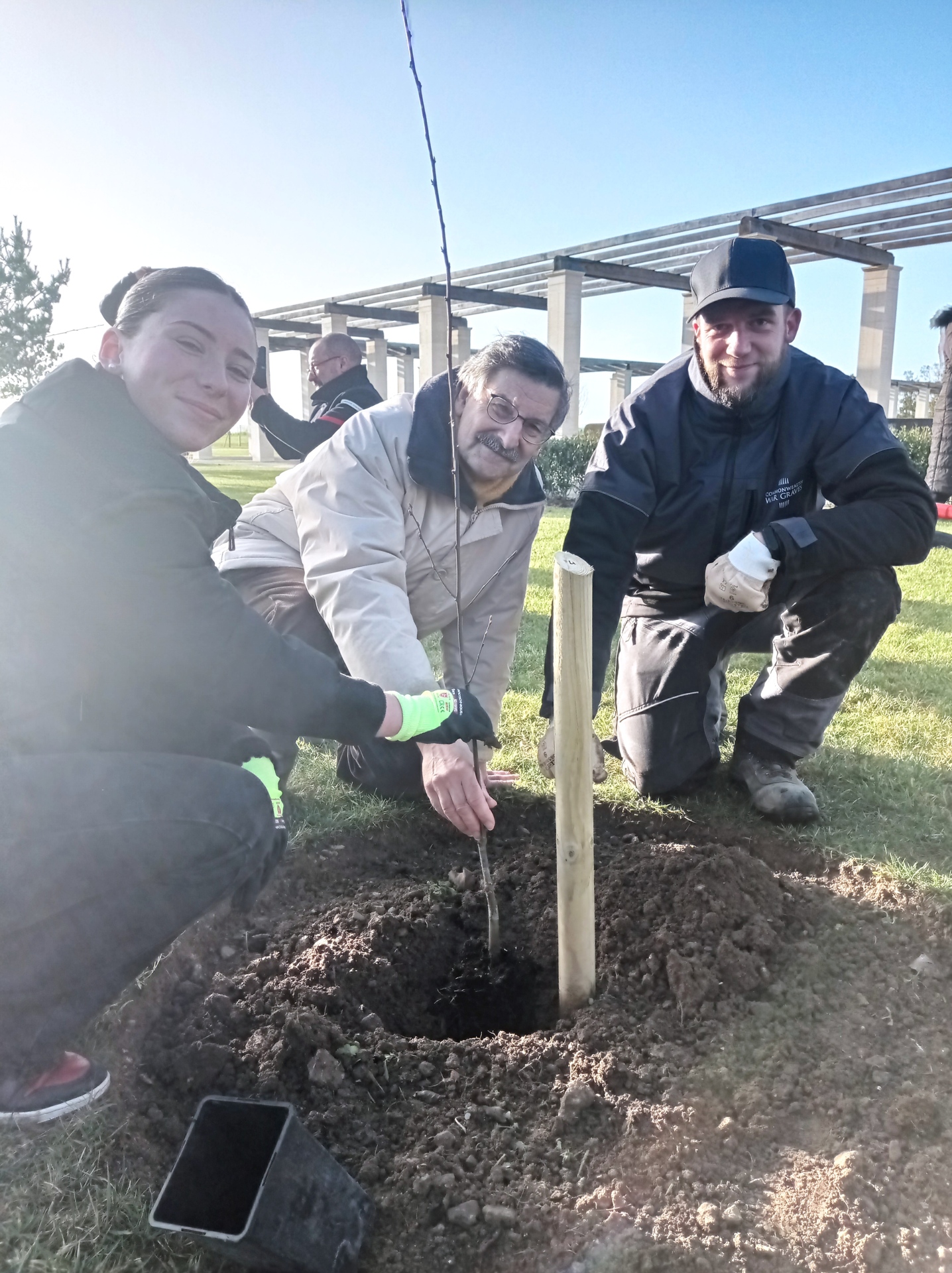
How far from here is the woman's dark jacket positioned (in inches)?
57.7

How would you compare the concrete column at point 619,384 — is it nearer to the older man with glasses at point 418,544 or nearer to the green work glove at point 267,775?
the older man with glasses at point 418,544

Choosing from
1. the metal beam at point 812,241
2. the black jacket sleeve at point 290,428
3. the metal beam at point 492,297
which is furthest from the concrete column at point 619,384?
the black jacket sleeve at point 290,428

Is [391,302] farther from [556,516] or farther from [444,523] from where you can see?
[444,523]

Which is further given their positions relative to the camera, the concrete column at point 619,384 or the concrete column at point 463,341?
the concrete column at point 619,384

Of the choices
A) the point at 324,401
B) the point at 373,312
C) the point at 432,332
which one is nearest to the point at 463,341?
the point at 432,332

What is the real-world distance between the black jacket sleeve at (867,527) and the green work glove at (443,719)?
1.29 metres

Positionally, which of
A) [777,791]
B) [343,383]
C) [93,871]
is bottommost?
[777,791]

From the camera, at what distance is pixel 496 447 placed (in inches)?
93.8

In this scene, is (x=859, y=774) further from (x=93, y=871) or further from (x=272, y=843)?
(x=93, y=871)

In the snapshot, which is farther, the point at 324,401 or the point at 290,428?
the point at 324,401

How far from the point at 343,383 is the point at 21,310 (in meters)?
28.1

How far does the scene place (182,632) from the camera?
1.55 meters

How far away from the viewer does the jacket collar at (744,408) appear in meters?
2.73

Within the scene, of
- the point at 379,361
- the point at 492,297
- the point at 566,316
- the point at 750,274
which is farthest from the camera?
the point at 379,361
